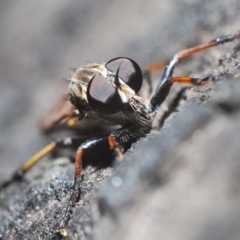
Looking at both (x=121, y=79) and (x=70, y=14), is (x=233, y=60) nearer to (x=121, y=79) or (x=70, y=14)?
(x=121, y=79)

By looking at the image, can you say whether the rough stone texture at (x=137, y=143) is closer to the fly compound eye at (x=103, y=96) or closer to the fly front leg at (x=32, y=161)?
the fly front leg at (x=32, y=161)

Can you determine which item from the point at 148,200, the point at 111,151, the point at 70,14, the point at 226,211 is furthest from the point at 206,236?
the point at 70,14

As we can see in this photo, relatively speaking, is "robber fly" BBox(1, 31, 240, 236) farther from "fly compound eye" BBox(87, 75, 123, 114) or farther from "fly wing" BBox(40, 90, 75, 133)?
"fly wing" BBox(40, 90, 75, 133)

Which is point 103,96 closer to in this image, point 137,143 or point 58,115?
point 137,143

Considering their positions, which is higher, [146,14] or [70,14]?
[70,14]

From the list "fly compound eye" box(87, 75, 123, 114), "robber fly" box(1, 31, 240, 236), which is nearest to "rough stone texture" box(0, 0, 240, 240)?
"robber fly" box(1, 31, 240, 236)

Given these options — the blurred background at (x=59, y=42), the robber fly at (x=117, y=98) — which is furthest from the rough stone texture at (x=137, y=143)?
the robber fly at (x=117, y=98)

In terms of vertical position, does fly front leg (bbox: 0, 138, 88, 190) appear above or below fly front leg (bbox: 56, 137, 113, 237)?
below

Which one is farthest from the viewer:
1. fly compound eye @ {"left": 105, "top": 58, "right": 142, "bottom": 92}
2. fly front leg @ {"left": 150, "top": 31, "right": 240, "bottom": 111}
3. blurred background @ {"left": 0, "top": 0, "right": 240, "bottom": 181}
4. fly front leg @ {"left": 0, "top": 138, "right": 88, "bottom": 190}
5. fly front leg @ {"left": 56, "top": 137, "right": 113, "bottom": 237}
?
blurred background @ {"left": 0, "top": 0, "right": 240, "bottom": 181}
